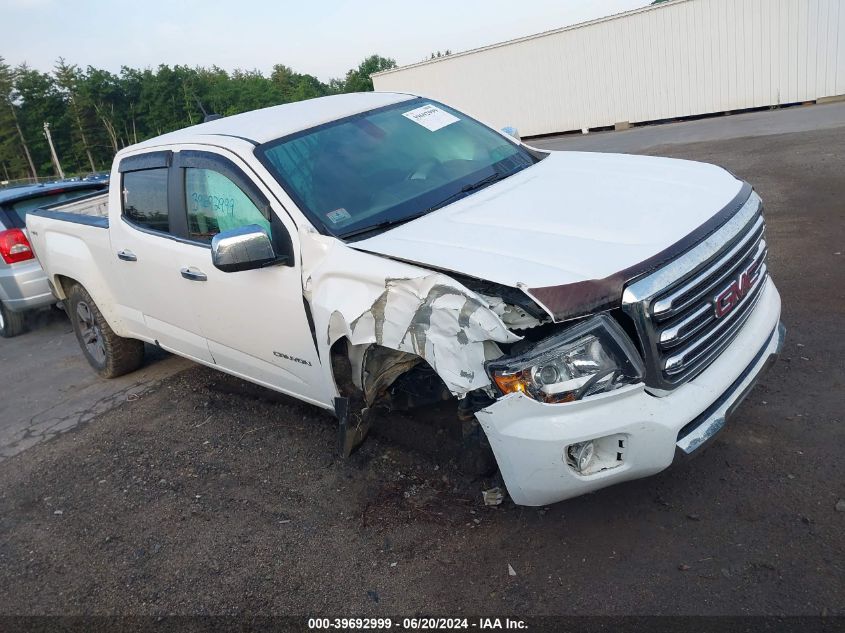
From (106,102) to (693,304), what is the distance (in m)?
64.3

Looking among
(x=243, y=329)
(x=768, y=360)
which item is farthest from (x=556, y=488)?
(x=243, y=329)

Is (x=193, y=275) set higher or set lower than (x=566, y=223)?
lower

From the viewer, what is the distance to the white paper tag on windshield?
427cm

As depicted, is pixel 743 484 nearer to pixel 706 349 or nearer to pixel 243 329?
pixel 706 349

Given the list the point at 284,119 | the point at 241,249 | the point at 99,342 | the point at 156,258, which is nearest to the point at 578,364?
the point at 241,249

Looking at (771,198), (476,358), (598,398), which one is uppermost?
(476,358)

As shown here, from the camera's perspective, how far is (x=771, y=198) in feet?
26.2

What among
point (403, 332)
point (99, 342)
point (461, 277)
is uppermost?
point (461, 277)

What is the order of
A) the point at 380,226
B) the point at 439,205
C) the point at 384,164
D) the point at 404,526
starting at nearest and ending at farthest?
the point at 404,526, the point at 380,226, the point at 439,205, the point at 384,164

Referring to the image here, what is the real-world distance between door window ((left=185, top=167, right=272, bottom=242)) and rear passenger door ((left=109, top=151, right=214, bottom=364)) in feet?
0.37

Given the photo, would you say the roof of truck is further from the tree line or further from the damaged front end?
the tree line

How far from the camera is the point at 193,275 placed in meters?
4.14

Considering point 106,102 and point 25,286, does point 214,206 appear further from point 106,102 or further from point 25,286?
Result: point 106,102

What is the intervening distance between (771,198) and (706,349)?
6.10m
